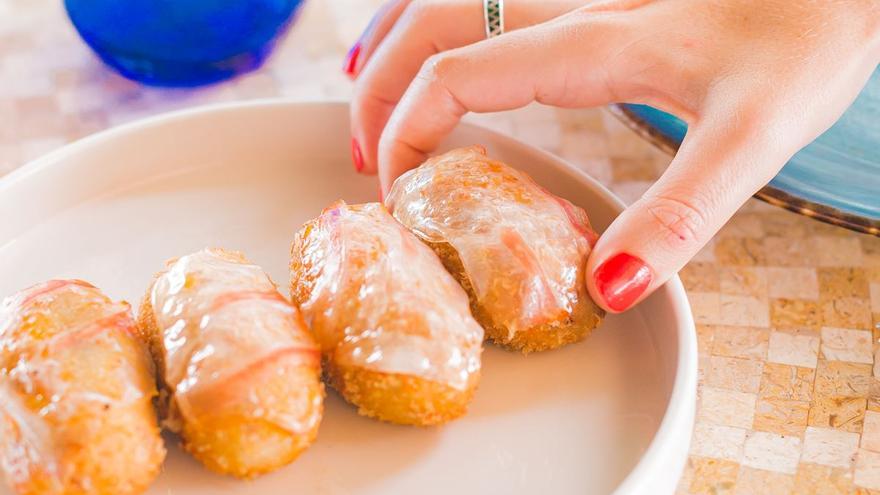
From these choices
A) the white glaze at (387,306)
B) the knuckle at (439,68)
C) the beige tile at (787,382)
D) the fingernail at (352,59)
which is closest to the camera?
the white glaze at (387,306)

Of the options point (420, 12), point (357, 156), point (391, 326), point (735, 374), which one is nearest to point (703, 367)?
point (735, 374)

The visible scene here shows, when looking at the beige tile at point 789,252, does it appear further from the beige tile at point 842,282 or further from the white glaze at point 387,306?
the white glaze at point 387,306

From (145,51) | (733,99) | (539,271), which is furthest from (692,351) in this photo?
(145,51)

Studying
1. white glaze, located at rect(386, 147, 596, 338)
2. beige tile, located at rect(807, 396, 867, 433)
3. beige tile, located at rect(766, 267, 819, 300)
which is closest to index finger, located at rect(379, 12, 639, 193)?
white glaze, located at rect(386, 147, 596, 338)

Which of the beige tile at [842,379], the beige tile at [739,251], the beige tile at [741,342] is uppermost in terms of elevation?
the beige tile at [842,379]

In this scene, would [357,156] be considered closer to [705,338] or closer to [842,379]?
[705,338]

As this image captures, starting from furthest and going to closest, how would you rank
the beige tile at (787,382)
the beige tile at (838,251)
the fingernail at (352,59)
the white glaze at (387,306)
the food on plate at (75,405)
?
the fingernail at (352,59), the beige tile at (838,251), the beige tile at (787,382), the white glaze at (387,306), the food on plate at (75,405)

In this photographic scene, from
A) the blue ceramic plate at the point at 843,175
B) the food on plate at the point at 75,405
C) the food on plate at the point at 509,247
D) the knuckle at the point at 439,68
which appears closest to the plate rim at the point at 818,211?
the blue ceramic plate at the point at 843,175
